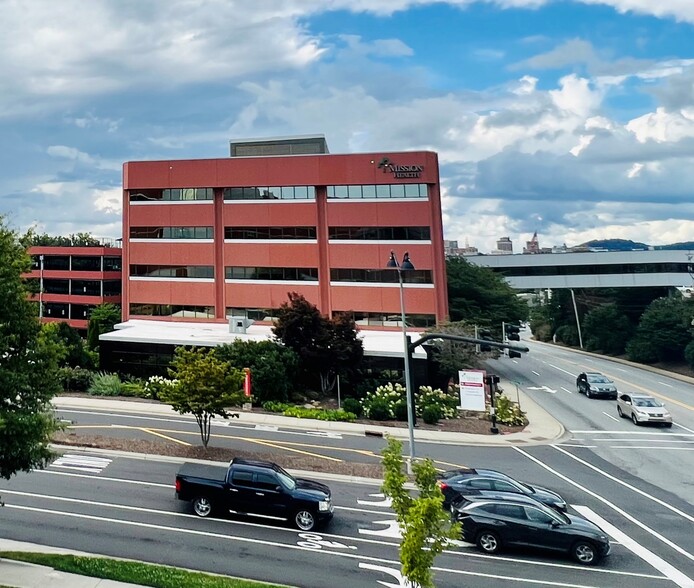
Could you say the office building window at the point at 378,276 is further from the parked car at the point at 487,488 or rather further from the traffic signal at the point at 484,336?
the parked car at the point at 487,488

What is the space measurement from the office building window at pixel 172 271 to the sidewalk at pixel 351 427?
2043cm

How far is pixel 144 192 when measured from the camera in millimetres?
54188

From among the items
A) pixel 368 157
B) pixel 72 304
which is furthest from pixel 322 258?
pixel 72 304

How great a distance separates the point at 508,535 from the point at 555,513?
155 centimetres

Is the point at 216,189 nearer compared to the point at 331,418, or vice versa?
the point at 331,418

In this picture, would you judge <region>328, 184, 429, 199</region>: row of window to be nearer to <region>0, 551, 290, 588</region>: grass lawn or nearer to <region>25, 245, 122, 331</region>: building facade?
<region>25, 245, 122, 331</region>: building facade

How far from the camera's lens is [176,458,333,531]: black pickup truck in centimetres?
1667

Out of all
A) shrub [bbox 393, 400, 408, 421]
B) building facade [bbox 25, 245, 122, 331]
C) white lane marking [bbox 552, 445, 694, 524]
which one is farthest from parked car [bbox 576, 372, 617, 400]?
building facade [bbox 25, 245, 122, 331]

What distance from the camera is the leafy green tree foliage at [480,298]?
56000 mm

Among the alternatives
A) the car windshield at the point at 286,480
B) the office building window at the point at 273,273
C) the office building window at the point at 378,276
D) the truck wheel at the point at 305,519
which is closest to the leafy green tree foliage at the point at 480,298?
the office building window at the point at 378,276

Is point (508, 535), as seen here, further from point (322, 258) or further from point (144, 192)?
point (144, 192)

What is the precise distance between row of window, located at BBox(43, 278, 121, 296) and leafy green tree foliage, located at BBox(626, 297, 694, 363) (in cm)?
6285

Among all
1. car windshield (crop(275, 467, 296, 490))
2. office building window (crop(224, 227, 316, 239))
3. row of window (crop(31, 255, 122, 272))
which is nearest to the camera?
car windshield (crop(275, 467, 296, 490))

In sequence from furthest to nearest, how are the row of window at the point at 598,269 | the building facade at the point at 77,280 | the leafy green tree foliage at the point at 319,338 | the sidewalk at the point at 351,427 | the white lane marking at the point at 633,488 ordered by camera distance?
the row of window at the point at 598,269, the building facade at the point at 77,280, the leafy green tree foliage at the point at 319,338, the sidewalk at the point at 351,427, the white lane marking at the point at 633,488
